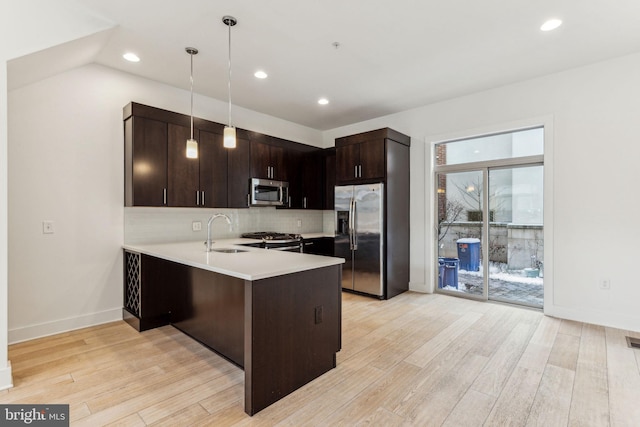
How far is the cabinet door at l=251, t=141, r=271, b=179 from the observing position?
451 centimetres

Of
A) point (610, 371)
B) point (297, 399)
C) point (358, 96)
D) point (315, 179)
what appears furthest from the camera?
point (315, 179)

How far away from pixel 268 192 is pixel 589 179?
4028 millimetres

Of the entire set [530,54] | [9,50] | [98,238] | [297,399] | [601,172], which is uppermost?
[530,54]

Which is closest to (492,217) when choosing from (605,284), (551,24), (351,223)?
(605,284)

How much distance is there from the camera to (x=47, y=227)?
3094mm

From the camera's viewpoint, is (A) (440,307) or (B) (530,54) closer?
(B) (530,54)

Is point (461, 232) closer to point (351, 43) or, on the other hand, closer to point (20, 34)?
point (351, 43)

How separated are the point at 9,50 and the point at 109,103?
Result: 128 cm

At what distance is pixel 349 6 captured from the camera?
97.3 inches

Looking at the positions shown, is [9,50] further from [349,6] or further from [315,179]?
[315,179]

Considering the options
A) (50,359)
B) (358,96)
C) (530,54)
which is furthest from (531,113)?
(50,359)

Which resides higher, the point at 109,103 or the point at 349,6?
the point at 349,6

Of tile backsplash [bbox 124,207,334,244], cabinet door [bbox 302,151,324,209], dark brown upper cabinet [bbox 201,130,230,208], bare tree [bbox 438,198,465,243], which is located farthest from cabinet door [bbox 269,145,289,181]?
bare tree [bbox 438,198,465,243]

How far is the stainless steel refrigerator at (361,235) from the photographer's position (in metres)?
4.43
